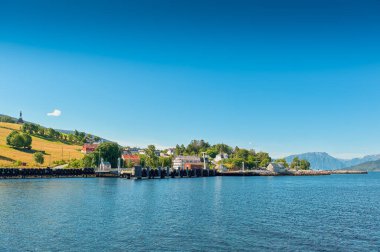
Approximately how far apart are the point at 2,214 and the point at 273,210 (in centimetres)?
4891

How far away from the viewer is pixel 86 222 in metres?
53.1

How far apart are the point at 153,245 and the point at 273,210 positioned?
114 feet

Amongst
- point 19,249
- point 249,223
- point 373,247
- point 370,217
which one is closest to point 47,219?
point 19,249

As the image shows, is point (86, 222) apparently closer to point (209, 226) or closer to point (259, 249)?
point (209, 226)

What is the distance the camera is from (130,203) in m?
77.5

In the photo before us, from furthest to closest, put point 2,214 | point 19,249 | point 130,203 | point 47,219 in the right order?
point 130,203, point 2,214, point 47,219, point 19,249

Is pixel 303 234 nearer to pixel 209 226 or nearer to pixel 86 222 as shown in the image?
pixel 209 226

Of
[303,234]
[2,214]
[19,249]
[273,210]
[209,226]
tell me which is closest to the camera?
[19,249]

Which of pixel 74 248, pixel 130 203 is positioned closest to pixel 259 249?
pixel 74 248

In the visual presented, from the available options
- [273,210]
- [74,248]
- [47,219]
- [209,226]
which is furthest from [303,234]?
[47,219]

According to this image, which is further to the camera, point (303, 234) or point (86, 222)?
point (86, 222)

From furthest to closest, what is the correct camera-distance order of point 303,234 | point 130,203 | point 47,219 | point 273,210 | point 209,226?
point 130,203 < point 273,210 < point 47,219 < point 209,226 < point 303,234

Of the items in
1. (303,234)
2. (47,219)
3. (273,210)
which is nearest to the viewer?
(303,234)

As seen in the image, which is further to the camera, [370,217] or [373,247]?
[370,217]
